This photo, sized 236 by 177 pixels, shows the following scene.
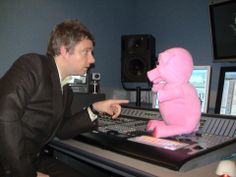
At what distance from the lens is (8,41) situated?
79.1 inches

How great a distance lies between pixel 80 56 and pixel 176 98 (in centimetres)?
47

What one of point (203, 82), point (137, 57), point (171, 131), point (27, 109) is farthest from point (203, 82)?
point (27, 109)

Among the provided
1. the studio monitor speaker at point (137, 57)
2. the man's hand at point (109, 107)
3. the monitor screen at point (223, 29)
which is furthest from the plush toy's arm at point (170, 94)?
the studio monitor speaker at point (137, 57)

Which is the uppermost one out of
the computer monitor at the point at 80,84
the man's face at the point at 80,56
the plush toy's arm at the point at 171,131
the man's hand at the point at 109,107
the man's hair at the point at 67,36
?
A: the man's hair at the point at 67,36

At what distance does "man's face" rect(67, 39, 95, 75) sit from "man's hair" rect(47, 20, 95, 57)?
2cm

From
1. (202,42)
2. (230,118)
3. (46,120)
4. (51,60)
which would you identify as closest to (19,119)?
(46,120)

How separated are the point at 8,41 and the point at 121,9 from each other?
3.71ft

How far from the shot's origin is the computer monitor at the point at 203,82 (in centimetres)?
178

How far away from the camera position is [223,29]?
1906 millimetres

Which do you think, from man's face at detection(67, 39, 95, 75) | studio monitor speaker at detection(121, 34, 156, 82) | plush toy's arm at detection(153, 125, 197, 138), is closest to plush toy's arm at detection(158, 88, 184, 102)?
plush toy's arm at detection(153, 125, 197, 138)

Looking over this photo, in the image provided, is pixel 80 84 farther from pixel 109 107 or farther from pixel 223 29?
pixel 223 29

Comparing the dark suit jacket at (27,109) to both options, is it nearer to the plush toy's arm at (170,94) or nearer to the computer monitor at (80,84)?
the plush toy's arm at (170,94)

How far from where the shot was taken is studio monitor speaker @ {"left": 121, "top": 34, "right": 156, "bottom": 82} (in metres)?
2.22

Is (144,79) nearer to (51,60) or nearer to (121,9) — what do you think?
(121,9)
